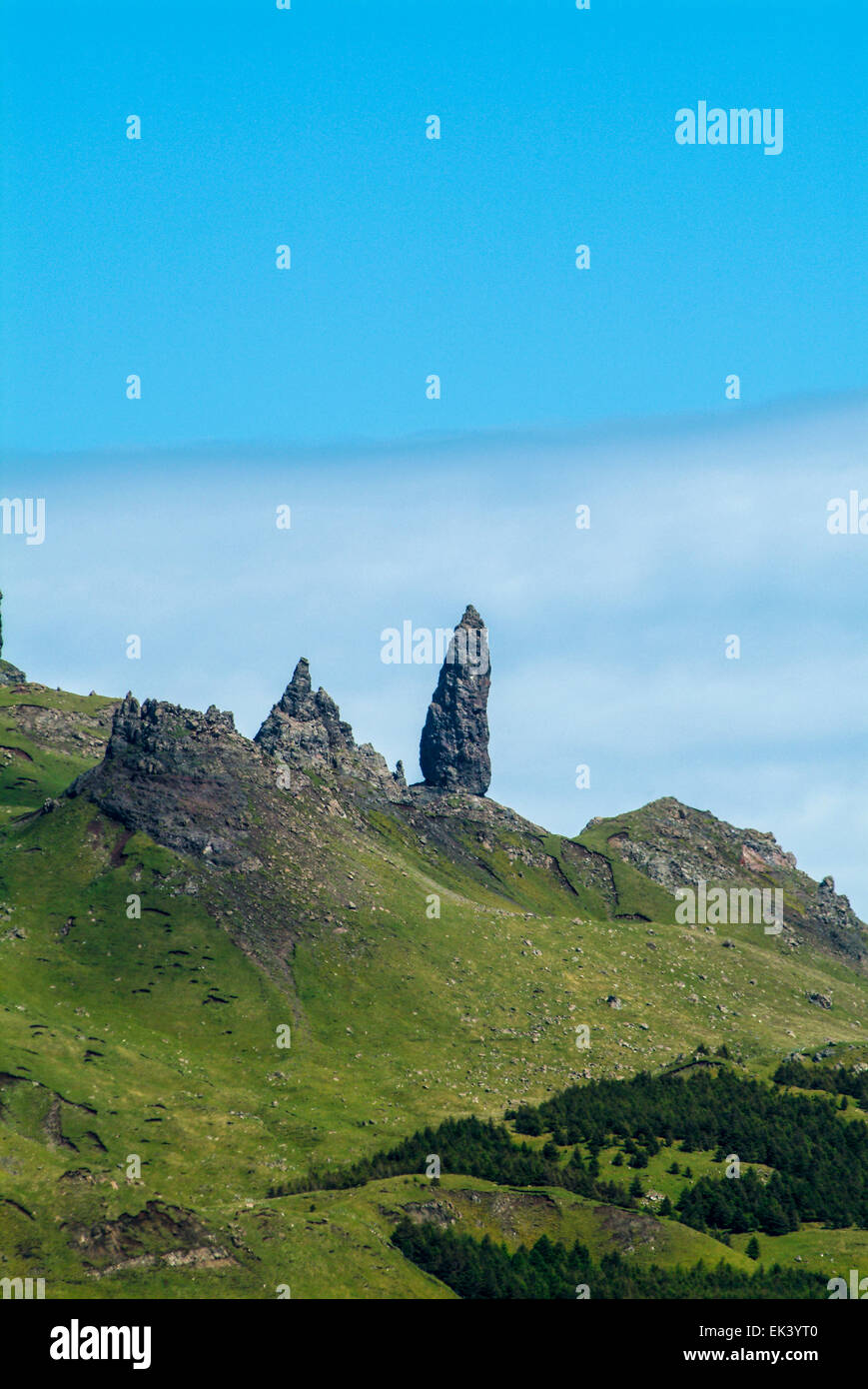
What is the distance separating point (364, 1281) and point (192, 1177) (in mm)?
43471

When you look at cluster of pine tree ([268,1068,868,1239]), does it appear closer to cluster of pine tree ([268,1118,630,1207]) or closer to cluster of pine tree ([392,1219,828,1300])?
cluster of pine tree ([268,1118,630,1207])

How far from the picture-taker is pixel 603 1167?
179m

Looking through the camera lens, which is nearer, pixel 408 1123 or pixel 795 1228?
pixel 795 1228

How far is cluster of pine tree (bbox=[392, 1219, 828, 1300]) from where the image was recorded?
139 metres

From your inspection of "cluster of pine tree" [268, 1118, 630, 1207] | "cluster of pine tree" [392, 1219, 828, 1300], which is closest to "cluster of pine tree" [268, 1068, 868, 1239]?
"cluster of pine tree" [268, 1118, 630, 1207]

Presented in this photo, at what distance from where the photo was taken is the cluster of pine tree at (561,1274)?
13900 centimetres

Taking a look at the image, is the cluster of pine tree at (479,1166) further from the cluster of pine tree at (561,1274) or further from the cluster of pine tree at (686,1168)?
the cluster of pine tree at (561,1274)

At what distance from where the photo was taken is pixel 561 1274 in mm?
145000

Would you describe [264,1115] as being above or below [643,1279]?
above

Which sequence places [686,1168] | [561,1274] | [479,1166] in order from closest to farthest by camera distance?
1. [561,1274]
2. [479,1166]
3. [686,1168]

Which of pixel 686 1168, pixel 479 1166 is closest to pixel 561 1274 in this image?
pixel 479 1166

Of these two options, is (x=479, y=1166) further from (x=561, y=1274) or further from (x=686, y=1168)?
(x=561, y=1274)
